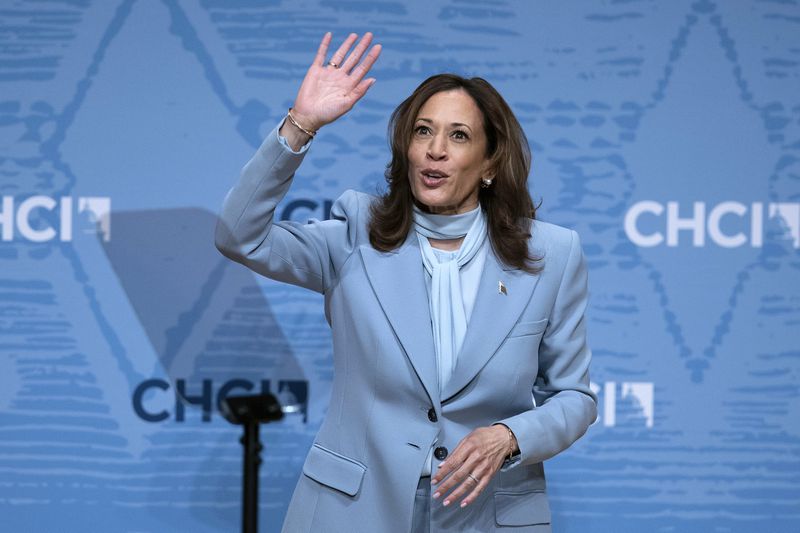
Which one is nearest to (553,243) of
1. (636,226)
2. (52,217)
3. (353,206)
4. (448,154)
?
(448,154)

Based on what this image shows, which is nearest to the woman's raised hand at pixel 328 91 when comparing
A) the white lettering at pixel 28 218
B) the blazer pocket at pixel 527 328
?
the blazer pocket at pixel 527 328

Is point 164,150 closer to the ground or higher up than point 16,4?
closer to the ground

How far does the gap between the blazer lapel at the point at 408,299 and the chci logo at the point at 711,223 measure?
121 centimetres

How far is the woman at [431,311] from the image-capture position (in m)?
1.98

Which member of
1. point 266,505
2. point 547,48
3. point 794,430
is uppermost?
point 547,48

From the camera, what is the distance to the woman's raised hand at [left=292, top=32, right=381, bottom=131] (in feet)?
6.40

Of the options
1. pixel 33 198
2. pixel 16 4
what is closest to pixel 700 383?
pixel 33 198

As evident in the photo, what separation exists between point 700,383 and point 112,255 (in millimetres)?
1849

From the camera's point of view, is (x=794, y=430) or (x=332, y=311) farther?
(x=794, y=430)

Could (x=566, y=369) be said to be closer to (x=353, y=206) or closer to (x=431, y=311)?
(x=431, y=311)

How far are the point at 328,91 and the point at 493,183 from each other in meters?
0.47

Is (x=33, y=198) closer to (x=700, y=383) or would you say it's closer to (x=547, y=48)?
(x=547, y=48)

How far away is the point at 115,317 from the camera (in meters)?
3.07

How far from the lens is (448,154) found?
2.15 m
